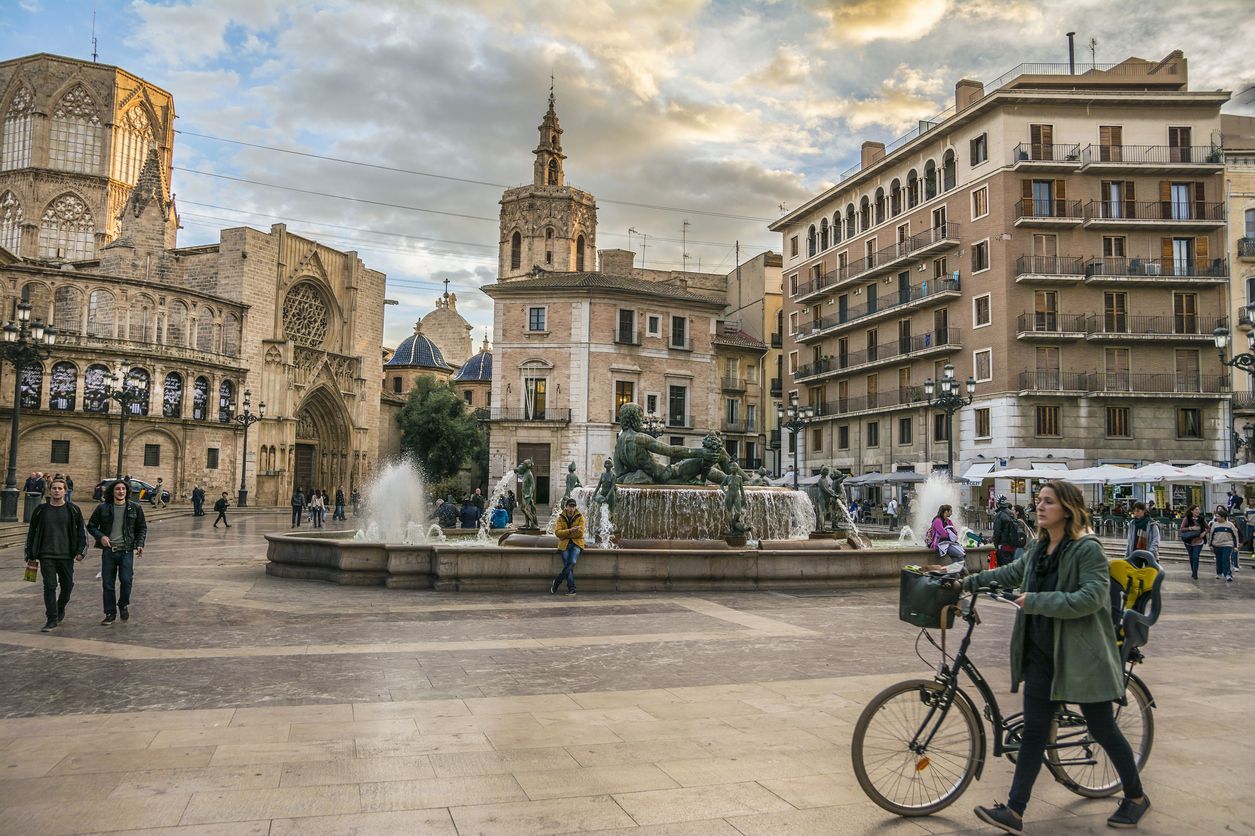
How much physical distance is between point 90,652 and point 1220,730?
28.8 ft

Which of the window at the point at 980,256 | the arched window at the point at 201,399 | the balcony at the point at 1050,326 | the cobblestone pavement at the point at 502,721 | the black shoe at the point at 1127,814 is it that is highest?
the window at the point at 980,256

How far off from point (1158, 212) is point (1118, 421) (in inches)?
356

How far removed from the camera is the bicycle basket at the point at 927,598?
4.05 meters

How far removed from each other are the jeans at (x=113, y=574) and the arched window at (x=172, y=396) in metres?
40.7

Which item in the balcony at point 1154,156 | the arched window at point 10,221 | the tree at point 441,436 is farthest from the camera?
the arched window at point 10,221

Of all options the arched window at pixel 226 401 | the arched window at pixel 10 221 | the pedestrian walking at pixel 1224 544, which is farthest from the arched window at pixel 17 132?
the pedestrian walking at pixel 1224 544

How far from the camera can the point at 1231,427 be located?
118 ft

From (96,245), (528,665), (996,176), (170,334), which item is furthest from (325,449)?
(528,665)

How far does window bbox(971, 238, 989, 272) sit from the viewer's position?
37688mm

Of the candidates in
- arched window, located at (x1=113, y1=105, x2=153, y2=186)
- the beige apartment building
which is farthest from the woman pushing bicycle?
arched window, located at (x1=113, y1=105, x2=153, y2=186)

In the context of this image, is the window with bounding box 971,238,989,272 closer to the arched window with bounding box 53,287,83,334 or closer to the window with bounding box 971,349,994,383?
the window with bounding box 971,349,994,383

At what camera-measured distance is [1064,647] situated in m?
3.79

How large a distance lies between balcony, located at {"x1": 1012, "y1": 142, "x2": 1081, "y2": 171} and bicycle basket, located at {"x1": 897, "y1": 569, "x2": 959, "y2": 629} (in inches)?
1451

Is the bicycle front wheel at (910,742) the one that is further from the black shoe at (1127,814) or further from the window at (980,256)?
the window at (980,256)
